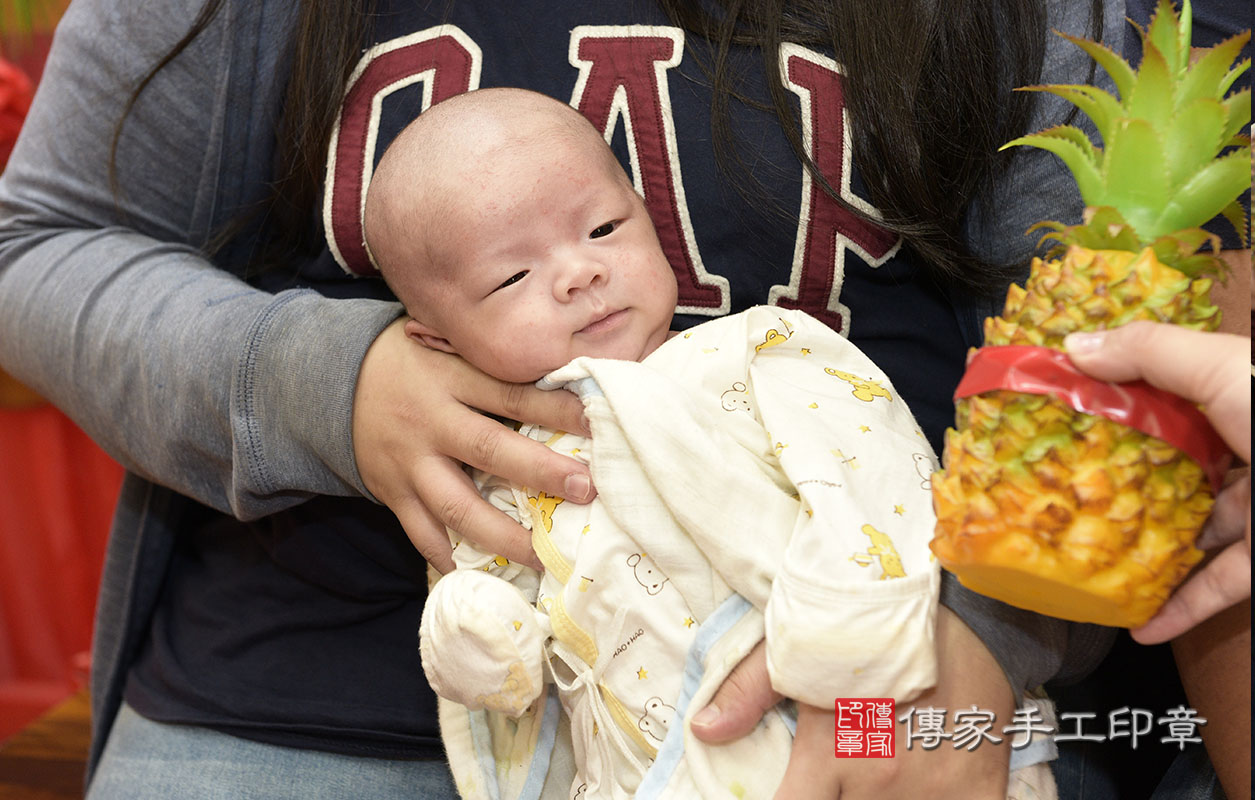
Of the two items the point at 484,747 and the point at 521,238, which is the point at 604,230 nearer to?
the point at 521,238

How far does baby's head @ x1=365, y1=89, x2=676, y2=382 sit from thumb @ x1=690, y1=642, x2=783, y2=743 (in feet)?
1.19

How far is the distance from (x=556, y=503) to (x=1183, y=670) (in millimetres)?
691

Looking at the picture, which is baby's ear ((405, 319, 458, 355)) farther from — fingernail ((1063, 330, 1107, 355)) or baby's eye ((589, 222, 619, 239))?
fingernail ((1063, 330, 1107, 355))

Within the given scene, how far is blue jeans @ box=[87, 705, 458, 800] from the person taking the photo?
49.6 inches

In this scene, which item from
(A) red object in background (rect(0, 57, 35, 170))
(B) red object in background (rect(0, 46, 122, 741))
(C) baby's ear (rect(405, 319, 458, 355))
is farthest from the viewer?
(B) red object in background (rect(0, 46, 122, 741))

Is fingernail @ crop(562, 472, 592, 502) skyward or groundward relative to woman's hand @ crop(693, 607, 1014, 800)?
skyward

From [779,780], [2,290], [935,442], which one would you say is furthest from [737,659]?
[2,290]

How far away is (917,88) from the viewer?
1.09m

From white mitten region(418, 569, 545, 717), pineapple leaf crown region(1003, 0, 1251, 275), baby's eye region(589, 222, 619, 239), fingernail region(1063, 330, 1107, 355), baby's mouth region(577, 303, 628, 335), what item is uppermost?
pineapple leaf crown region(1003, 0, 1251, 275)

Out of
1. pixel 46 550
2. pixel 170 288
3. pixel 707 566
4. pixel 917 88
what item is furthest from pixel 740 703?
pixel 46 550

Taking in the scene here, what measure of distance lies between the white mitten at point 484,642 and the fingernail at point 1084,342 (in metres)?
0.58

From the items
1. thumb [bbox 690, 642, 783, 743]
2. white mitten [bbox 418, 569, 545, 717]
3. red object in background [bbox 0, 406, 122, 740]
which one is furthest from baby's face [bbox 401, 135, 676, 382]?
red object in background [bbox 0, 406, 122, 740]

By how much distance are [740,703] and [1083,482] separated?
378mm

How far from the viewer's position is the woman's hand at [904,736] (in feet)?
2.79
